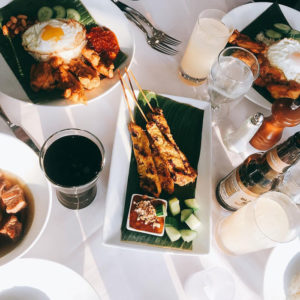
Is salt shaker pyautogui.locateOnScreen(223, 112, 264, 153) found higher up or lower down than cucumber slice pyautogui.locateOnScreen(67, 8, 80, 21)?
lower down

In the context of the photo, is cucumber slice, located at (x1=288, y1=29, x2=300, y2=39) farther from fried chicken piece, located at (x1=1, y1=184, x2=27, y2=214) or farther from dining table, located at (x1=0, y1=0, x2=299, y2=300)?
fried chicken piece, located at (x1=1, y1=184, x2=27, y2=214)

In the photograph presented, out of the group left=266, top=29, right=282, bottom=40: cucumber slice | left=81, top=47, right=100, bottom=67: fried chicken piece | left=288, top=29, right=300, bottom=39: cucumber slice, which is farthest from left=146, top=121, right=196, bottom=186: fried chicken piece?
left=288, top=29, right=300, bottom=39: cucumber slice

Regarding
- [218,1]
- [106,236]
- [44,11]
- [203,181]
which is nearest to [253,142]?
[203,181]

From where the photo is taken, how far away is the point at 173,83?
1480mm

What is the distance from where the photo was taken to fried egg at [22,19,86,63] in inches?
53.4

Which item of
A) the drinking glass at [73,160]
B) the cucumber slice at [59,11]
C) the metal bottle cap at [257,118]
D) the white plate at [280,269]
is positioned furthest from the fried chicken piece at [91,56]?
the white plate at [280,269]

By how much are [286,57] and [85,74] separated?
3.47ft

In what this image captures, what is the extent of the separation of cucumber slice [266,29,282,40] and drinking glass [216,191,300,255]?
39.2 inches

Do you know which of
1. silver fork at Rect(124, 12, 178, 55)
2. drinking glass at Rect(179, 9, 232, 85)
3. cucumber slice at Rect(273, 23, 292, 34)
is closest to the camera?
drinking glass at Rect(179, 9, 232, 85)

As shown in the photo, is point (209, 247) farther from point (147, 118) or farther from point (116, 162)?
point (147, 118)

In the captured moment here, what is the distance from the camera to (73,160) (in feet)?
3.33

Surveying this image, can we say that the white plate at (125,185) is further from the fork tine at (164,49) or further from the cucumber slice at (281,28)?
the cucumber slice at (281,28)

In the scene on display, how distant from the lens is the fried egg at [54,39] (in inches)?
53.4

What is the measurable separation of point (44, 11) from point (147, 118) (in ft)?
2.50
